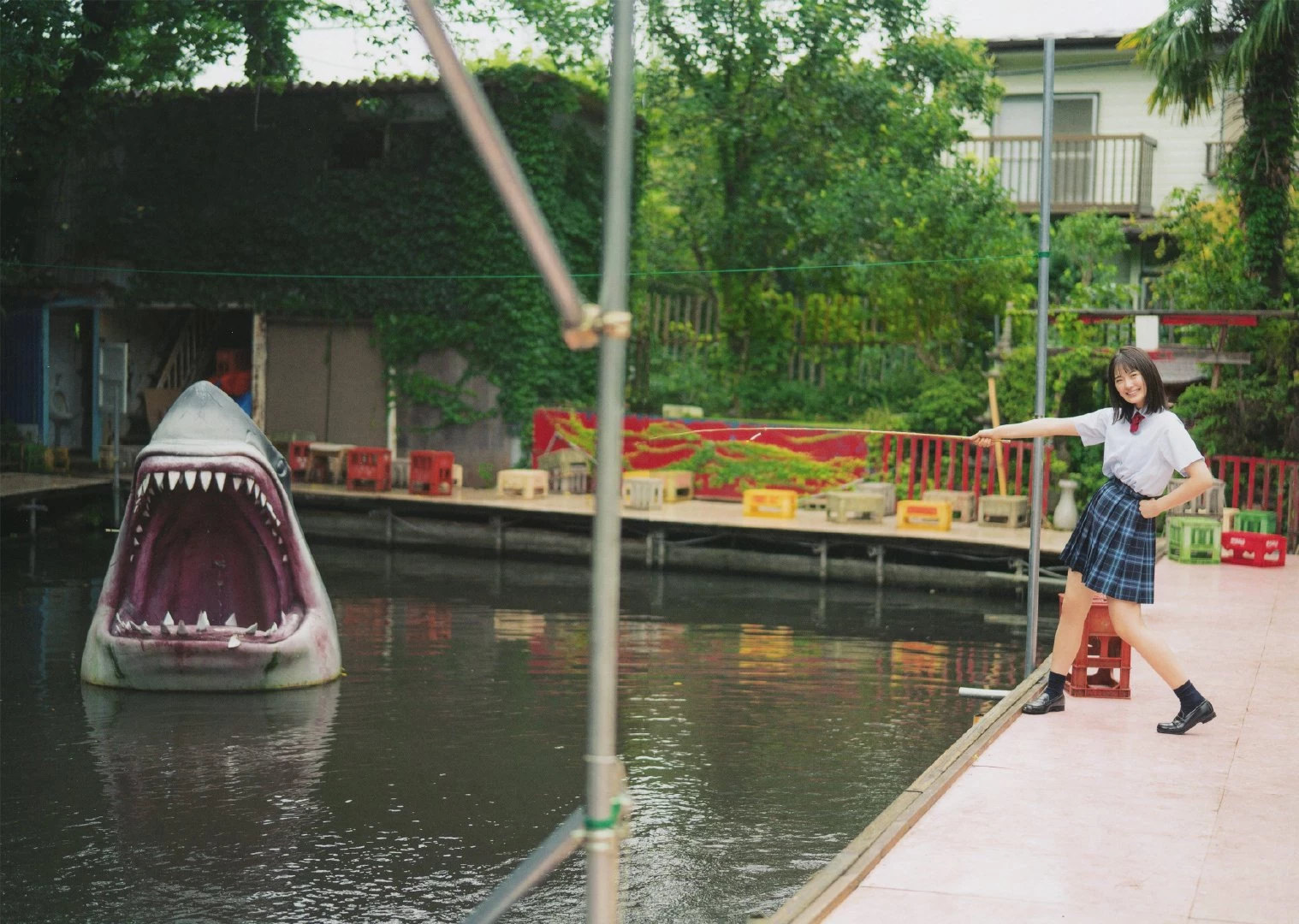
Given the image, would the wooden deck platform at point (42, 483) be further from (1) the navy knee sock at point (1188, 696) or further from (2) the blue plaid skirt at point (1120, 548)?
(1) the navy knee sock at point (1188, 696)

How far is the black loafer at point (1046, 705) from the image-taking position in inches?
261

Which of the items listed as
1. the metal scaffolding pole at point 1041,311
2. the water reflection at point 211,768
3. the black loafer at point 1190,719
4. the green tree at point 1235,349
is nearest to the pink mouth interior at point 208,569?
the water reflection at point 211,768

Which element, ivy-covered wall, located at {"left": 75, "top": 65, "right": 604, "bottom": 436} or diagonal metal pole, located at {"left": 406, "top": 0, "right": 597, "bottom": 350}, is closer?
diagonal metal pole, located at {"left": 406, "top": 0, "right": 597, "bottom": 350}

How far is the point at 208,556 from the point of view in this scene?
924 centimetres

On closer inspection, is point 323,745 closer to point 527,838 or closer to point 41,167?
point 527,838

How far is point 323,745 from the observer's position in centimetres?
848

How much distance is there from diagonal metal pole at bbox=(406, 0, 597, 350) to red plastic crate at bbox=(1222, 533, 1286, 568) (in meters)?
11.3

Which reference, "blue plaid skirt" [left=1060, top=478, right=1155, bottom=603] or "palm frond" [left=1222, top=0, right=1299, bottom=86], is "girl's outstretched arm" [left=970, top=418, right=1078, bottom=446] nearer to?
"blue plaid skirt" [left=1060, top=478, right=1155, bottom=603]

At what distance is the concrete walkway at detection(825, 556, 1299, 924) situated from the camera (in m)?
4.21

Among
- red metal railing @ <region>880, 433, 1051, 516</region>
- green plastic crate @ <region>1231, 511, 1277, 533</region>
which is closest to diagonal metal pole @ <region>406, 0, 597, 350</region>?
green plastic crate @ <region>1231, 511, 1277, 533</region>

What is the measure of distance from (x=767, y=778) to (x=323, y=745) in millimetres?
2543

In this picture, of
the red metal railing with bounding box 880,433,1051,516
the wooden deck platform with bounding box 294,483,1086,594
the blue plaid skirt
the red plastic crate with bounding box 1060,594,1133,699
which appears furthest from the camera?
the red metal railing with bounding box 880,433,1051,516

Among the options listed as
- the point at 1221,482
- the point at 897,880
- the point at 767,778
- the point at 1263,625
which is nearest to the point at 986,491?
the point at 1221,482

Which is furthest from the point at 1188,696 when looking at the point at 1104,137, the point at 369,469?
the point at 1104,137
